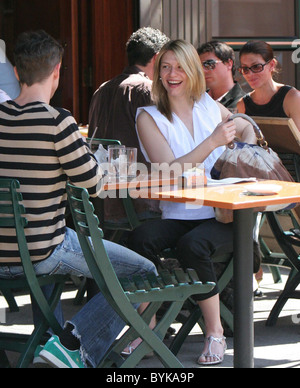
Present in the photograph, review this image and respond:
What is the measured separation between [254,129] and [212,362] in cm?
118

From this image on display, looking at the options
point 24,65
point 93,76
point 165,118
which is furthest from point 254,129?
point 93,76

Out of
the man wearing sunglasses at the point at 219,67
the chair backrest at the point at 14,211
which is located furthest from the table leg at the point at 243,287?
the man wearing sunglasses at the point at 219,67

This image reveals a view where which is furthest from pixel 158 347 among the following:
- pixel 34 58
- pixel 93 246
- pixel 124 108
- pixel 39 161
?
pixel 124 108

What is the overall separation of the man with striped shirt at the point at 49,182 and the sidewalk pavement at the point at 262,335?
669mm

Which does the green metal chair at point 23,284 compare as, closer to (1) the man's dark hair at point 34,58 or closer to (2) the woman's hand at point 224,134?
(1) the man's dark hair at point 34,58

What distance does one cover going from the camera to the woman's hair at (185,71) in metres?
4.30

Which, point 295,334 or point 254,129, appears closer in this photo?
point 254,129

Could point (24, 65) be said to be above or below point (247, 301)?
above

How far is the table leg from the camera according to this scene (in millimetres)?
3410

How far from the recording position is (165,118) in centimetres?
432

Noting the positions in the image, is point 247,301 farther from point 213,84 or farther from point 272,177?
point 213,84
